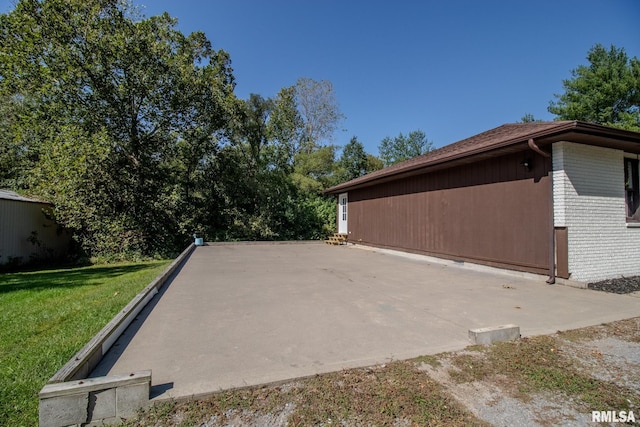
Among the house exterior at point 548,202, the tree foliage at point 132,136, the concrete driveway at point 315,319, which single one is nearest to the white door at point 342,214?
the tree foliage at point 132,136

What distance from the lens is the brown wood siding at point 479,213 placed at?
6144 mm

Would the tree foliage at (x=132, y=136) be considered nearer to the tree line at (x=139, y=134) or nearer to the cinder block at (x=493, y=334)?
the tree line at (x=139, y=134)

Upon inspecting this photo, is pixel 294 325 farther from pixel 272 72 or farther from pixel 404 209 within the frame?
pixel 272 72

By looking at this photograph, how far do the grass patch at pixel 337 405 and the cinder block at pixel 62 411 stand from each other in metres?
0.30

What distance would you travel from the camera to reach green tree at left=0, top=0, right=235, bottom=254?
1190cm

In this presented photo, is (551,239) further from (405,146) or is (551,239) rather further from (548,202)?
(405,146)

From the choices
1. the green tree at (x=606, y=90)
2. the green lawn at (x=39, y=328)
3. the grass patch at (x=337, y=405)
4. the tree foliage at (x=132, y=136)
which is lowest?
the green lawn at (x=39, y=328)

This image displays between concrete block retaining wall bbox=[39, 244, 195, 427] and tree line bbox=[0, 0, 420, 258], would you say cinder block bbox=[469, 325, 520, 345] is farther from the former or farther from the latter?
tree line bbox=[0, 0, 420, 258]

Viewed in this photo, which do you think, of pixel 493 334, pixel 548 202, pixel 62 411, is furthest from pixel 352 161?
pixel 62 411

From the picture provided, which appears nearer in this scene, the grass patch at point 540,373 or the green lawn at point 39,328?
the grass patch at point 540,373

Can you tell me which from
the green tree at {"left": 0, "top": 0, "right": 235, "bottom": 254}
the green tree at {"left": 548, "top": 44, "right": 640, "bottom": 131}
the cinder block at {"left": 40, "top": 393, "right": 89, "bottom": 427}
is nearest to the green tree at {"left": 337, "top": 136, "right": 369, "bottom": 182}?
the green tree at {"left": 0, "top": 0, "right": 235, "bottom": 254}

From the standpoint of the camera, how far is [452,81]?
1759 centimetres

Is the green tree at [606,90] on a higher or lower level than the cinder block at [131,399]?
higher

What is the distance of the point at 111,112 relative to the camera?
13.2 meters
